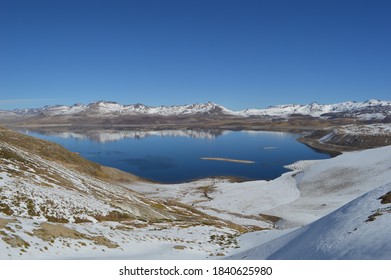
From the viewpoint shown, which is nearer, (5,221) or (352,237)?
(352,237)

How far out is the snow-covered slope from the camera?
11.7 metres

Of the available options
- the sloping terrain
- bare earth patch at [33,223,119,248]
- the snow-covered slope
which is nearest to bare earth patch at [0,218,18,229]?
the sloping terrain

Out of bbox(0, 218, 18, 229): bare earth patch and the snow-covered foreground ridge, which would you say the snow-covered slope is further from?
bbox(0, 218, 18, 229): bare earth patch

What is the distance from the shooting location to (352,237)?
13273mm

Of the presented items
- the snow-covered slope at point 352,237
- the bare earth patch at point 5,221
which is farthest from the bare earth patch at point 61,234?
the snow-covered slope at point 352,237

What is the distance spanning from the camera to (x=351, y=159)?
288ft

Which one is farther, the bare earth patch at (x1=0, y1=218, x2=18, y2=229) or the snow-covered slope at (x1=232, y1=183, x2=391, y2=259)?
the bare earth patch at (x1=0, y1=218, x2=18, y2=229)

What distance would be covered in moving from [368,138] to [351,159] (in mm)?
100382

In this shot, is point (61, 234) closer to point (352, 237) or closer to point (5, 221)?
point (5, 221)

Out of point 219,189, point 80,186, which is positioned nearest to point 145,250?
point 80,186

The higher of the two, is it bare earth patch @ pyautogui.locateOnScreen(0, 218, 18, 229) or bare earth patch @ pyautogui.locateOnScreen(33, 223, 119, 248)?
bare earth patch @ pyautogui.locateOnScreen(0, 218, 18, 229)

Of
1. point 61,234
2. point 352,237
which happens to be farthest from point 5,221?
point 352,237

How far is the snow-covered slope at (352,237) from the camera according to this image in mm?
11695
